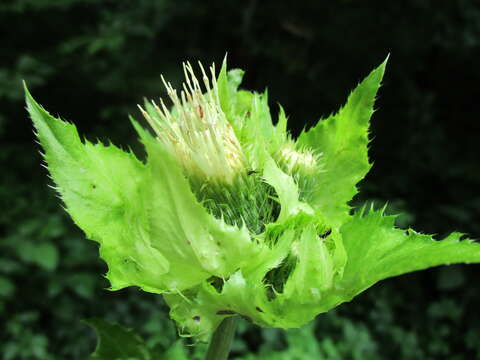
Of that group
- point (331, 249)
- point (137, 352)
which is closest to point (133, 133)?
point (137, 352)

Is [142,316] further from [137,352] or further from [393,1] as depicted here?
[393,1]

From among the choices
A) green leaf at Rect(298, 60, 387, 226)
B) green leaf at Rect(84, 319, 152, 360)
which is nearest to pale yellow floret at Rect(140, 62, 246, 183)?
green leaf at Rect(298, 60, 387, 226)

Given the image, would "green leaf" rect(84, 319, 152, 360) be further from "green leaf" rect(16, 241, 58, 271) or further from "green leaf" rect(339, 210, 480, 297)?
"green leaf" rect(16, 241, 58, 271)

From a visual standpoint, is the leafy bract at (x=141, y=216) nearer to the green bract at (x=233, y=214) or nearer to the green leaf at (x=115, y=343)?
the green bract at (x=233, y=214)

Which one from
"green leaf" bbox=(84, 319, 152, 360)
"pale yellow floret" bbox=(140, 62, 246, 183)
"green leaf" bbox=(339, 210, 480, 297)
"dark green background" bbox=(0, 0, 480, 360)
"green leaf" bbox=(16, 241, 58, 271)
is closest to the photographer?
"green leaf" bbox=(339, 210, 480, 297)

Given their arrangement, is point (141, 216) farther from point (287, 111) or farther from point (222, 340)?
point (287, 111)

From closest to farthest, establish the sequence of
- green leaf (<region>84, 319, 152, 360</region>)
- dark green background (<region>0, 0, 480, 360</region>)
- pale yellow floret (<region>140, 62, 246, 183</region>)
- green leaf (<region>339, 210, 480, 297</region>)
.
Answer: green leaf (<region>339, 210, 480, 297</region>) < pale yellow floret (<region>140, 62, 246, 183</region>) < green leaf (<region>84, 319, 152, 360</region>) < dark green background (<region>0, 0, 480, 360</region>)

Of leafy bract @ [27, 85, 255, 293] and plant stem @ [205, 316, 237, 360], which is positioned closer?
leafy bract @ [27, 85, 255, 293]

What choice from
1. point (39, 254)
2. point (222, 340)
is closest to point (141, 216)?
point (222, 340)
